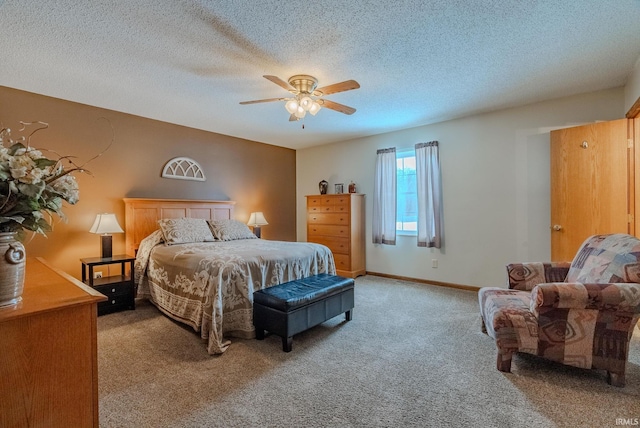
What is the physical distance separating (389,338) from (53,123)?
4396mm

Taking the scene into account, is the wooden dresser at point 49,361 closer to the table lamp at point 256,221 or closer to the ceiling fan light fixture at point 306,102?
the ceiling fan light fixture at point 306,102

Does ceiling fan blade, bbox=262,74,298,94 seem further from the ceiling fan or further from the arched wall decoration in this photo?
the arched wall decoration

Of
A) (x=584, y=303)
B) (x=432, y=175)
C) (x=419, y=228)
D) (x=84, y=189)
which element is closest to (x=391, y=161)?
(x=432, y=175)

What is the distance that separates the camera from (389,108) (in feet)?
12.7

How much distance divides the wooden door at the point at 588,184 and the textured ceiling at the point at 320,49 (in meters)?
0.58

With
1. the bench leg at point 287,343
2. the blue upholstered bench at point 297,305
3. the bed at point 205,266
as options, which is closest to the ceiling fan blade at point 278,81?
the bed at point 205,266

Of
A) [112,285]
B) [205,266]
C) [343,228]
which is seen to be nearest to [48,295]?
[205,266]

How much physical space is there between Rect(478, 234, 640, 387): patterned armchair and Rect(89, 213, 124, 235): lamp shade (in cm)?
399

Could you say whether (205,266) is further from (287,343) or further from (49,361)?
(49,361)

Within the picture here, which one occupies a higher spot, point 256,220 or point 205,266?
point 256,220

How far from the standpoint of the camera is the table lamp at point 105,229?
3.45 m

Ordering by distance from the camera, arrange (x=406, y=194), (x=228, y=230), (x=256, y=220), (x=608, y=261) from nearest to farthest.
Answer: (x=608, y=261) < (x=228, y=230) < (x=406, y=194) < (x=256, y=220)

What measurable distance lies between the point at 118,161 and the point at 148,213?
0.77 m

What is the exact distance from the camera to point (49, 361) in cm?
98
